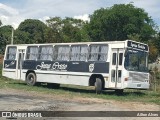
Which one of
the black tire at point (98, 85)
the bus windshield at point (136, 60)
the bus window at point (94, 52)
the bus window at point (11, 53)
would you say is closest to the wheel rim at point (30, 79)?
the bus window at point (11, 53)

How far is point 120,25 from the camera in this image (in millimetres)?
77188

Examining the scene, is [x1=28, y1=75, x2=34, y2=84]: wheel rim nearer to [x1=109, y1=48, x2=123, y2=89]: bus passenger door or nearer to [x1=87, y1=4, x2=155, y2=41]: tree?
[x1=109, y1=48, x2=123, y2=89]: bus passenger door

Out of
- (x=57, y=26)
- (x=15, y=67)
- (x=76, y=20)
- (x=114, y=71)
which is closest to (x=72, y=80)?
(x=114, y=71)

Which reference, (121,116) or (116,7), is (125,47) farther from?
(116,7)

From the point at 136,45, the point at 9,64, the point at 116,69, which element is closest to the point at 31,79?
the point at 9,64

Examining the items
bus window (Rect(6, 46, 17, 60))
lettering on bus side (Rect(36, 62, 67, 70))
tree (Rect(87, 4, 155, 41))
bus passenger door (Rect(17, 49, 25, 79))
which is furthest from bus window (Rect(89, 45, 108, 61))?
tree (Rect(87, 4, 155, 41))

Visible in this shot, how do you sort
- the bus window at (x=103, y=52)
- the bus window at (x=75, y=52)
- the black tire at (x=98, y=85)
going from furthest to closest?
the bus window at (x=75, y=52) → the bus window at (x=103, y=52) → the black tire at (x=98, y=85)

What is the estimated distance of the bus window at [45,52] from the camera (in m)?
25.2

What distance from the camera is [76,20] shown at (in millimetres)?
81688

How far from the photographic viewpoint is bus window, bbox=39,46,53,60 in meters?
25.2

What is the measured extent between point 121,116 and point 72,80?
1108 centimetres

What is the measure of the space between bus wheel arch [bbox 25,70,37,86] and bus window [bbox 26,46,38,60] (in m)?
0.95

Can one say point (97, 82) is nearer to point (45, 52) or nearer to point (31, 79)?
point (45, 52)

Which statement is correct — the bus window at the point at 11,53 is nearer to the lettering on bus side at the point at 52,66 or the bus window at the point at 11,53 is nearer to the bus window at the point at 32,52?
the bus window at the point at 32,52
